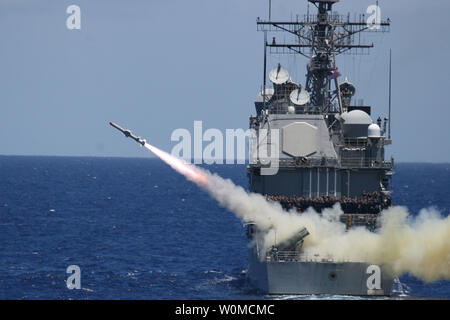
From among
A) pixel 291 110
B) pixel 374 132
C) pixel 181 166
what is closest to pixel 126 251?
pixel 181 166

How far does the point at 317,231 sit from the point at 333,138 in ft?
30.4

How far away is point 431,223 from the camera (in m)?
43.3

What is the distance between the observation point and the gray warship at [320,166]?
4312 centimetres

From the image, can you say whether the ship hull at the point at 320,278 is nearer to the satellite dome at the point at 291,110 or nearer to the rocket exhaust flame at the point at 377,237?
the rocket exhaust flame at the point at 377,237

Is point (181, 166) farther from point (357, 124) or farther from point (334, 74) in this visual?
point (334, 74)

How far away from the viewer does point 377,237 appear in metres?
43.8

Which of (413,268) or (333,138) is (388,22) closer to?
(333,138)

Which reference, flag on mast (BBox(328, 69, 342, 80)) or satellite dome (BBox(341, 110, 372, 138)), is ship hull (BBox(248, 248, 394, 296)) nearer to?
satellite dome (BBox(341, 110, 372, 138))

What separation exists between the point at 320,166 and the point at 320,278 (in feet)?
30.2

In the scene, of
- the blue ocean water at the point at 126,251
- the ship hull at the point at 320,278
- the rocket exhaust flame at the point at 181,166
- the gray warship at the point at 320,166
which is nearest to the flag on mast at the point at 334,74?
the gray warship at the point at 320,166

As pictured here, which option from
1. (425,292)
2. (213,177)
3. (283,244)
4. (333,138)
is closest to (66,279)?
(213,177)

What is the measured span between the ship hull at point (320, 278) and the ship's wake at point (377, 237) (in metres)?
0.62

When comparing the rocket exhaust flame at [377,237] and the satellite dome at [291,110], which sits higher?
the satellite dome at [291,110]
